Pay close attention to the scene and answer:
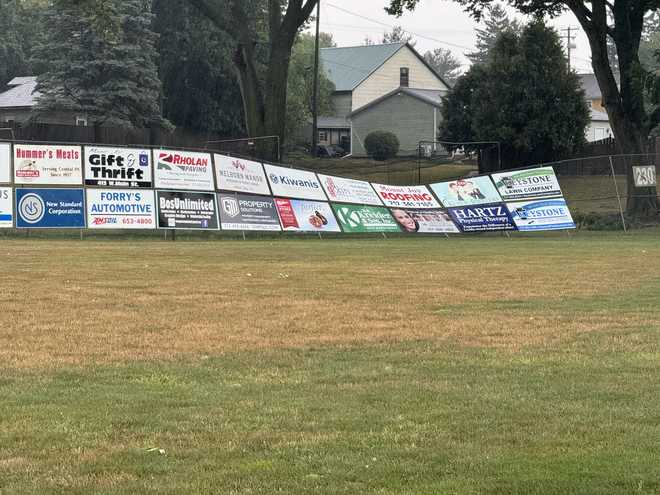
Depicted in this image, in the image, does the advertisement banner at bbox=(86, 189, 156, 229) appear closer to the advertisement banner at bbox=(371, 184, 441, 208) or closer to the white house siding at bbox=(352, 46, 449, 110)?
the advertisement banner at bbox=(371, 184, 441, 208)

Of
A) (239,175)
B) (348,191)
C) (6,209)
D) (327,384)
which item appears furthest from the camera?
(348,191)

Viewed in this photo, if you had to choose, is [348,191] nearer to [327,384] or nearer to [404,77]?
[327,384]

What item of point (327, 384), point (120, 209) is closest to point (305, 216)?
point (120, 209)

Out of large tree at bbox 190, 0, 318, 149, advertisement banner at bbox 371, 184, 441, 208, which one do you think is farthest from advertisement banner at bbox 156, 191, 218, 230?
large tree at bbox 190, 0, 318, 149

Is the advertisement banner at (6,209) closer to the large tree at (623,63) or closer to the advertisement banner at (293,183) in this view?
the advertisement banner at (293,183)

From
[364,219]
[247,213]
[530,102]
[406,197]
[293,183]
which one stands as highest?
[530,102]

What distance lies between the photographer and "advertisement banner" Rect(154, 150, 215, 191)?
2734 cm

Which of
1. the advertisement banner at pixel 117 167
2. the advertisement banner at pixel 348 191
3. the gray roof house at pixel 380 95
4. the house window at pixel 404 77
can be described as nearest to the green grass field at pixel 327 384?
the advertisement banner at pixel 117 167

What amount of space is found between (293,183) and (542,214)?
8.89 metres

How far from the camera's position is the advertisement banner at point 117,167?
86.7 ft

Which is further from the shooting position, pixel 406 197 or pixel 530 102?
pixel 530 102

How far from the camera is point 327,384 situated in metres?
7.72

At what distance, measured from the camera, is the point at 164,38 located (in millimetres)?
59688

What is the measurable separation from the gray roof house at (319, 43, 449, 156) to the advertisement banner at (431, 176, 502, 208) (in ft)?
114
